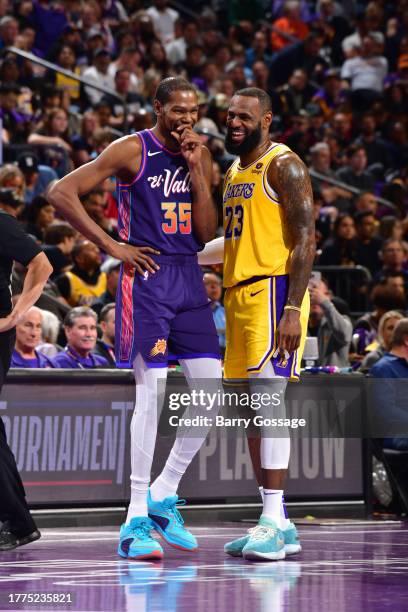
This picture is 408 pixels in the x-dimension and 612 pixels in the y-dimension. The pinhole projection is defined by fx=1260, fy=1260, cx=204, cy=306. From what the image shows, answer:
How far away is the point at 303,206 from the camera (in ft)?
20.1

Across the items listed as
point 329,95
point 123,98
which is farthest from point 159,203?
point 329,95

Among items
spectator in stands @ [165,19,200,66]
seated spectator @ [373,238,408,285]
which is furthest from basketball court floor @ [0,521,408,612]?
spectator in stands @ [165,19,200,66]

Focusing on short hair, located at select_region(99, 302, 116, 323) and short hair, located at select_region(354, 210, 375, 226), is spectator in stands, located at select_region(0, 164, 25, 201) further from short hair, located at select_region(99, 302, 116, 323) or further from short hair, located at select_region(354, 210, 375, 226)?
short hair, located at select_region(354, 210, 375, 226)

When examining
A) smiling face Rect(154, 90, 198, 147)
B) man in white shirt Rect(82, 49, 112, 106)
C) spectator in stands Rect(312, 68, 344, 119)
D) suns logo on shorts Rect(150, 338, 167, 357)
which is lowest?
suns logo on shorts Rect(150, 338, 167, 357)

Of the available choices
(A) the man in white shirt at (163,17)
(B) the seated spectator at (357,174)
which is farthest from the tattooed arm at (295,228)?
(A) the man in white shirt at (163,17)

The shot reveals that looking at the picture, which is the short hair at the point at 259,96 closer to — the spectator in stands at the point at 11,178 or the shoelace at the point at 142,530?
the shoelace at the point at 142,530

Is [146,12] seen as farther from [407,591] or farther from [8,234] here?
[407,591]

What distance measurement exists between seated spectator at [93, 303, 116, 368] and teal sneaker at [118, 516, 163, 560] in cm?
356

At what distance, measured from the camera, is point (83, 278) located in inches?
440

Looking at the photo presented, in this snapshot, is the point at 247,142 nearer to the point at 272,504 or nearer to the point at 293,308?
the point at 293,308

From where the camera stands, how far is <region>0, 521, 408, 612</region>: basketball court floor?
4590mm

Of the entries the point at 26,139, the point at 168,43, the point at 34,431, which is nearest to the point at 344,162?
the point at 168,43

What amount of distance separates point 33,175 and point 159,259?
6815 mm

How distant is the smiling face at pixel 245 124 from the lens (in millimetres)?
6266
